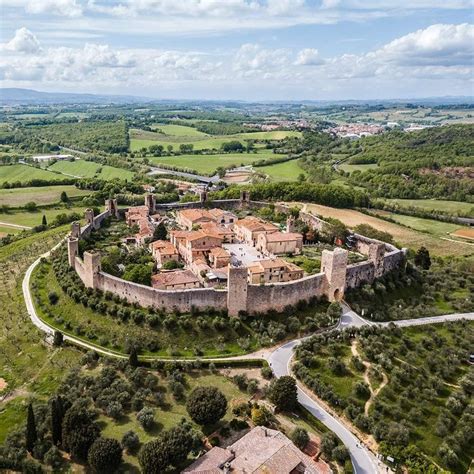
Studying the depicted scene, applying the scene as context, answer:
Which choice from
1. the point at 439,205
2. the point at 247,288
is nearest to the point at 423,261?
the point at 247,288

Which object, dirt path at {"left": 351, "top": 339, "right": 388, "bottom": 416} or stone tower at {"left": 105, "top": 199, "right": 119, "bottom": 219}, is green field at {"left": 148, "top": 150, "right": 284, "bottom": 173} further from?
dirt path at {"left": 351, "top": 339, "right": 388, "bottom": 416}

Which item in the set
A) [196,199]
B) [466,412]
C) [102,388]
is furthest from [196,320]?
[196,199]

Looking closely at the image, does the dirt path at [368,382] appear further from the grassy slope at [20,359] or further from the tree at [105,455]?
the grassy slope at [20,359]

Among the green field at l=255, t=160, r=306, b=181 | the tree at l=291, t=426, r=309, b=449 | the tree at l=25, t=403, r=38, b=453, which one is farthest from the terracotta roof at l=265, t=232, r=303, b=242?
the green field at l=255, t=160, r=306, b=181

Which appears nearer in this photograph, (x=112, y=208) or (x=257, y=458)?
(x=257, y=458)

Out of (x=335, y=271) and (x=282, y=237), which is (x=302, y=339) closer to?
(x=335, y=271)
